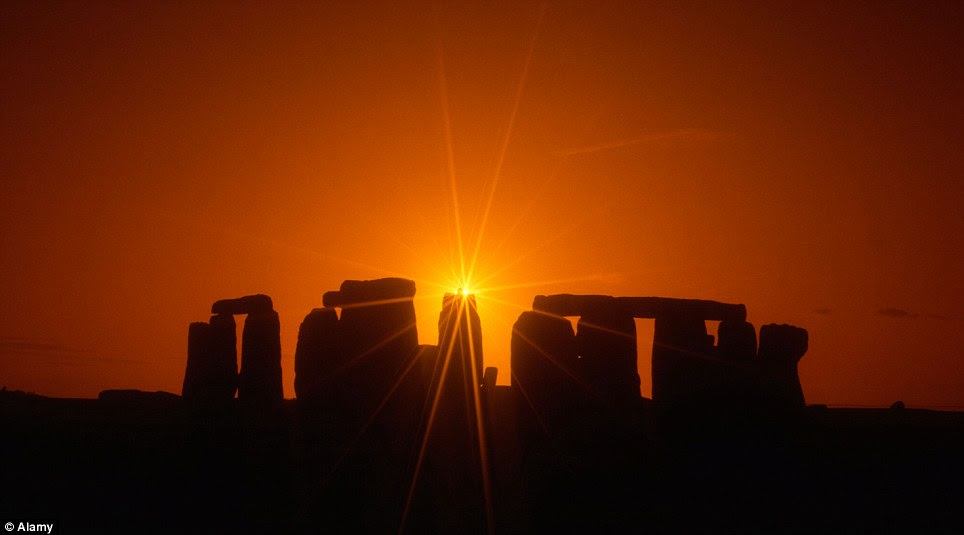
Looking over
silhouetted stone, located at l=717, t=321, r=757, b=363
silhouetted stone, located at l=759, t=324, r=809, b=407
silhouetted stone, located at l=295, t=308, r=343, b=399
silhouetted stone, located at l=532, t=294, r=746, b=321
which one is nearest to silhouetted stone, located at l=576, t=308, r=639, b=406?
silhouetted stone, located at l=532, t=294, r=746, b=321

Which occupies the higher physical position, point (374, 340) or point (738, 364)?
point (374, 340)

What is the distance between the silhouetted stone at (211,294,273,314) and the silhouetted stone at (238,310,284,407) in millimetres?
136

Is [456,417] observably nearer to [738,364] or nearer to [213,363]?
[213,363]

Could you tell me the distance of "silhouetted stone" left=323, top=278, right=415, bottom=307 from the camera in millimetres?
16422

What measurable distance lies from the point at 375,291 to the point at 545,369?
2972 millimetres

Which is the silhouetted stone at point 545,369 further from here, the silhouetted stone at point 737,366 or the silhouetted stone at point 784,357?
the silhouetted stone at point 784,357

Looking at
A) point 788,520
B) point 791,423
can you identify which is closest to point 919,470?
point 791,423

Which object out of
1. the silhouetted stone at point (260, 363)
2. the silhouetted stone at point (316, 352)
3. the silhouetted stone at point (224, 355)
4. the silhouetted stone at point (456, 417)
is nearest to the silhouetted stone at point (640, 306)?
the silhouetted stone at point (456, 417)

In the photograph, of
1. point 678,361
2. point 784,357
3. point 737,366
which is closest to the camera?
point 678,361

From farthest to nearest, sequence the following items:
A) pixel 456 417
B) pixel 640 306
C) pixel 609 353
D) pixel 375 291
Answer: pixel 640 306 < pixel 609 353 < pixel 375 291 < pixel 456 417

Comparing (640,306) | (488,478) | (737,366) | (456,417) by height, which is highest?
(640,306)

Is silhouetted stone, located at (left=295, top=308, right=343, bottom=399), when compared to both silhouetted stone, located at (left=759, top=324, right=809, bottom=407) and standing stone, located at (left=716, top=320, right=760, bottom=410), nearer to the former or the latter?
standing stone, located at (left=716, top=320, right=760, bottom=410)

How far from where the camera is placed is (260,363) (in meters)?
18.9

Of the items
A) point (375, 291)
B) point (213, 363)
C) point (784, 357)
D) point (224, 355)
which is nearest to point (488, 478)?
point (375, 291)
